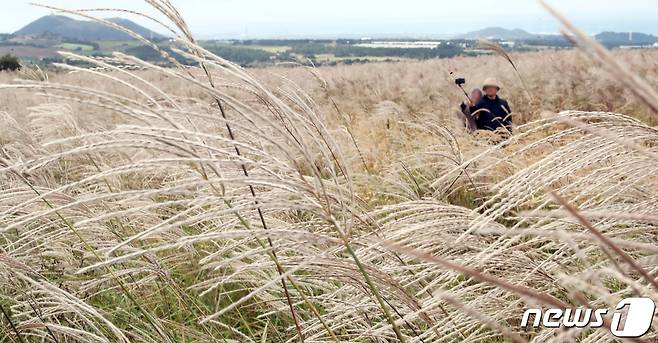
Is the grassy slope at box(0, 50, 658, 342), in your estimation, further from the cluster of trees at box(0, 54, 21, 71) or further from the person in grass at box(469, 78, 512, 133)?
the cluster of trees at box(0, 54, 21, 71)

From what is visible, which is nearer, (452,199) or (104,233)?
(104,233)

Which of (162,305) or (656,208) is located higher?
(656,208)

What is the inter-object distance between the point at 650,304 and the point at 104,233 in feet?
6.27

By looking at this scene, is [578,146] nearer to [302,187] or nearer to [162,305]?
[302,187]

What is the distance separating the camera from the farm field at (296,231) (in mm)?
870

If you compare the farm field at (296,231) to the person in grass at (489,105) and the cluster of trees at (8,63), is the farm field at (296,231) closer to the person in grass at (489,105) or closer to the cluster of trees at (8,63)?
the person in grass at (489,105)

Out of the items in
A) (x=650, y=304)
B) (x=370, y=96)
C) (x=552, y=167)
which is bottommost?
(x=370, y=96)

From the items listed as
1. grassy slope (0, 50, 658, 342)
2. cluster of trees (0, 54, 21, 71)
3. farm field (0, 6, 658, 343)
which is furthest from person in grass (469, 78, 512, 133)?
cluster of trees (0, 54, 21, 71)

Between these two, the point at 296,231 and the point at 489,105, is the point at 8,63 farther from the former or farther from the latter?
the point at 296,231

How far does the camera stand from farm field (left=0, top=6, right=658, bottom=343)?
87 cm

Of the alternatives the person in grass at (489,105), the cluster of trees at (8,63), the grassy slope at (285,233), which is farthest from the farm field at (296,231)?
the cluster of trees at (8,63)

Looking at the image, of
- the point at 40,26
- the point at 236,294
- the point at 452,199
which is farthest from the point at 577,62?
the point at 40,26

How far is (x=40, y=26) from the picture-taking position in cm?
15900

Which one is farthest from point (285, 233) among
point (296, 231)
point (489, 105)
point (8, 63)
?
point (8, 63)
